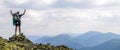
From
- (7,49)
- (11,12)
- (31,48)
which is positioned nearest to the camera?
(7,49)

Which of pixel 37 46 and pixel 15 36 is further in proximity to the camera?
pixel 15 36

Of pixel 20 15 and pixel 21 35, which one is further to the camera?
pixel 21 35

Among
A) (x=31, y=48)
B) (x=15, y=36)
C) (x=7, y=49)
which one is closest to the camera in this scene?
(x=7, y=49)

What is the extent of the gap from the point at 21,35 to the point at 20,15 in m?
6.50

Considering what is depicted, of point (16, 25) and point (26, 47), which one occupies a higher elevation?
point (16, 25)

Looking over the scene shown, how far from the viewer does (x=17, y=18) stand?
6150 cm

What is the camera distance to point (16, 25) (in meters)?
62.7

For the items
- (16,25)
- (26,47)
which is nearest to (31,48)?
(26,47)

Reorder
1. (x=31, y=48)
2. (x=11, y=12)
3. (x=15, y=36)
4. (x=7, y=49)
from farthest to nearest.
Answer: (x=15, y=36) < (x=11, y=12) < (x=31, y=48) < (x=7, y=49)

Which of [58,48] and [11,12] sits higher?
[11,12]

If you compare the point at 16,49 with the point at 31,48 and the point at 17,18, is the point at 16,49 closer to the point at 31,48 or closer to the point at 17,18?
the point at 31,48

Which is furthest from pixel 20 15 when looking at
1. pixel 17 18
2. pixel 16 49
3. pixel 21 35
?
pixel 16 49

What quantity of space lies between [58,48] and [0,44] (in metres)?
11.5

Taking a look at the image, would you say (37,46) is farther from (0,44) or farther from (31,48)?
(0,44)
